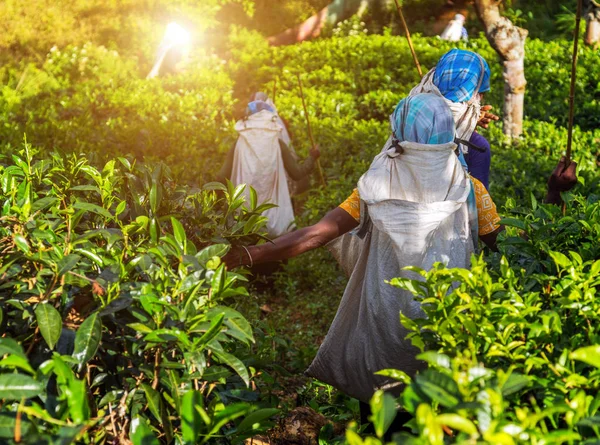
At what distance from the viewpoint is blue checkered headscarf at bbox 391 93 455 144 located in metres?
3.05

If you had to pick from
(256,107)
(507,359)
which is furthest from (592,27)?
(507,359)

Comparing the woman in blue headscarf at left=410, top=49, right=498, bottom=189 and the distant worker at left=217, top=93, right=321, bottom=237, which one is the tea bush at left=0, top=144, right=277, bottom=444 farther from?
the distant worker at left=217, top=93, right=321, bottom=237

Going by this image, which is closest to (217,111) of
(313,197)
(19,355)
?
(313,197)

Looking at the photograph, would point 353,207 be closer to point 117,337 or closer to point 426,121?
point 426,121

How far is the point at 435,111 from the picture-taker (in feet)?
10.1

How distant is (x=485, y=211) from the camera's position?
331 centimetres

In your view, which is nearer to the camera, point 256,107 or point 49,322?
point 49,322

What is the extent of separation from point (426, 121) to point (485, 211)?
1.74 ft

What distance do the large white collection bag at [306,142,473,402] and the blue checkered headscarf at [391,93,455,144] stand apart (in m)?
0.05

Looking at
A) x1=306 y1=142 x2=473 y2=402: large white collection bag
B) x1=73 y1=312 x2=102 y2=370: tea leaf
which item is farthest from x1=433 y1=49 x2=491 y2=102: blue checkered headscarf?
x1=73 y1=312 x2=102 y2=370: tea leaf

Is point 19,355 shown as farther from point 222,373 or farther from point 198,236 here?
point 198,236

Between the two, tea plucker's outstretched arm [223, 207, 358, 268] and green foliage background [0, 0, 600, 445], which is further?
tea plucker's outstretched arm [223, 207, 358, 268]

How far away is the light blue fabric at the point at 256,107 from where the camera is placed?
7.39m

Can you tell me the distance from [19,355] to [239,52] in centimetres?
1331
